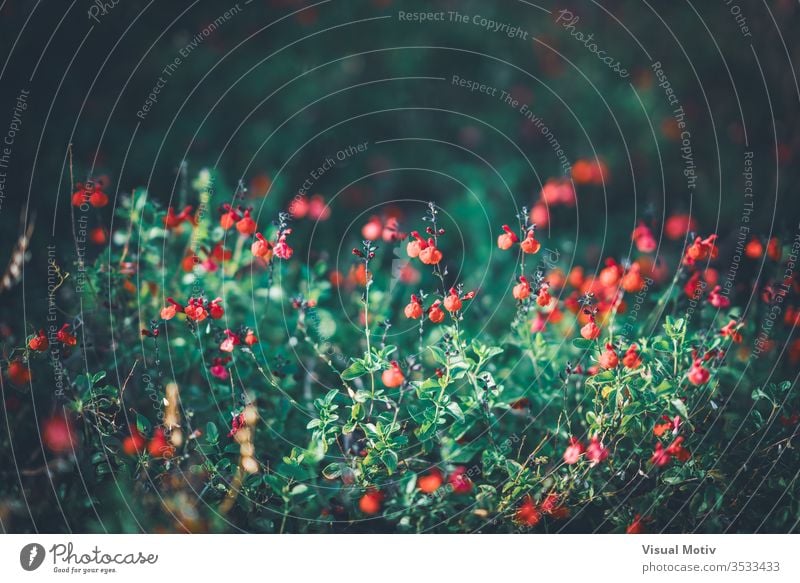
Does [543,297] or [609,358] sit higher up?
[543,297]

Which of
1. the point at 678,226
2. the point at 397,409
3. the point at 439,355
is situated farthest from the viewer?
the point at 678,226

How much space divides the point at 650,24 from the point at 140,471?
3.27m

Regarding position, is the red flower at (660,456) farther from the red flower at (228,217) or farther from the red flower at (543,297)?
the red flower at (228,217)

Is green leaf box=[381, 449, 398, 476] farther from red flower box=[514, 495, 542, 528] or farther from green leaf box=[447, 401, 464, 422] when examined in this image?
red flower box=[514, 495, 542, 528]

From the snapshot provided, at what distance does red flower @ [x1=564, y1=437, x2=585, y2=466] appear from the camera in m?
2.57

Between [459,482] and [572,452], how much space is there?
15.2 inches

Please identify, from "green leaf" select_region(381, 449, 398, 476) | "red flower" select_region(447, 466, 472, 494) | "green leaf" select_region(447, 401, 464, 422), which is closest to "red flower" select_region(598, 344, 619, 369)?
"green leaf" select_region(447, 401, 464, 422)

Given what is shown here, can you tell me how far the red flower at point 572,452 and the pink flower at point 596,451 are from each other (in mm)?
34

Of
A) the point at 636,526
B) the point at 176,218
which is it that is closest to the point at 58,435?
the point at 176,218

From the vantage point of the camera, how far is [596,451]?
2.62m

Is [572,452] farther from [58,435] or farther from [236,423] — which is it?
[58,435]

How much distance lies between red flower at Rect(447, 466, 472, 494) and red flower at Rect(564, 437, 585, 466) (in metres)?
0.34

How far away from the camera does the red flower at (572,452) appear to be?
2.57 meters

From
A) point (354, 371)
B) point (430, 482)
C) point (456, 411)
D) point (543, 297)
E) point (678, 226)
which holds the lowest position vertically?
point (430, 482)
